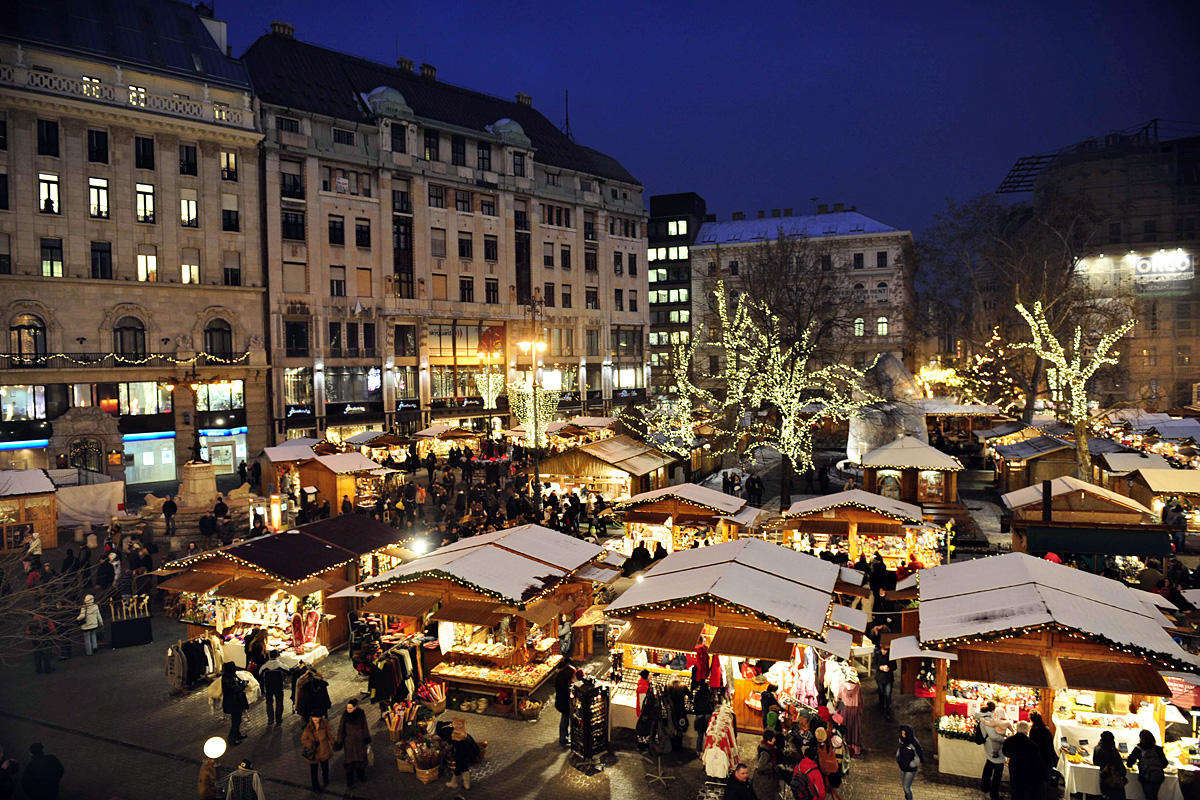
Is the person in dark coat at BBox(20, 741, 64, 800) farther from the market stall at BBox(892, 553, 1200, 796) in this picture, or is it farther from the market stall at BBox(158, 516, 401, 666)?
the market stall at BBox(892, 553, 1200, 796)

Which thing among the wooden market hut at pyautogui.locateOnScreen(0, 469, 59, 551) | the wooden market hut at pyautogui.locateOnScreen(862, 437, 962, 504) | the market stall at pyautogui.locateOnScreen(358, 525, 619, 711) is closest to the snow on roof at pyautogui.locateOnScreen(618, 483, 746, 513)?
the market stall at pyautogui.locateOnScreen(358, 525, 619, 711)

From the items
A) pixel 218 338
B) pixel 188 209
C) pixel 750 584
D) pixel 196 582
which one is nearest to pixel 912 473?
pixel 750 584

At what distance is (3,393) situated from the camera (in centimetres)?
3441

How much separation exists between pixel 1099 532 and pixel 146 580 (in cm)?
2220

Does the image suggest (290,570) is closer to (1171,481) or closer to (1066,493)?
(1066,493)

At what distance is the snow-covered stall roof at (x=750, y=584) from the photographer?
1109 centimetres

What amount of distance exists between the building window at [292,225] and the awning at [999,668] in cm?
4253

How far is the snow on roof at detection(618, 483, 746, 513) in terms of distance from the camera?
1948 cm

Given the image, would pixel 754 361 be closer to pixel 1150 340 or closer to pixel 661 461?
pixel 661 461

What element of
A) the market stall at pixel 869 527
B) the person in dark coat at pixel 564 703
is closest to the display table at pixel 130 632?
the person in dark coat at pixel 564 703

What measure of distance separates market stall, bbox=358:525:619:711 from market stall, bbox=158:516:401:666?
2.12 metres

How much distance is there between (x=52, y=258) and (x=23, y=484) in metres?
18.9

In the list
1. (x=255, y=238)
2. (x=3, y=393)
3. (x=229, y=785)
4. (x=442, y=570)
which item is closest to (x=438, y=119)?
(x=255, y=238)

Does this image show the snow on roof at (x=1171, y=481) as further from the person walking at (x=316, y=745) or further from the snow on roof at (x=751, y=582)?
the person walking at (x=316, y=745)
